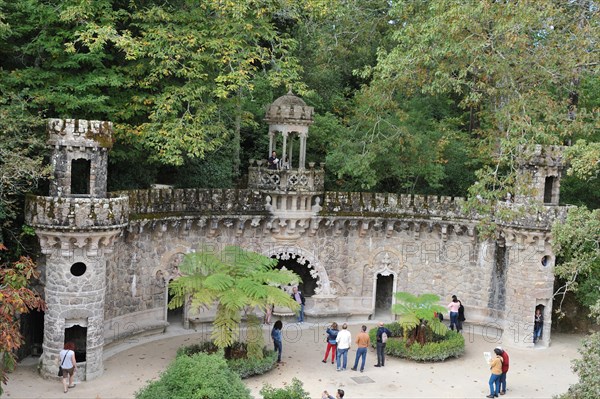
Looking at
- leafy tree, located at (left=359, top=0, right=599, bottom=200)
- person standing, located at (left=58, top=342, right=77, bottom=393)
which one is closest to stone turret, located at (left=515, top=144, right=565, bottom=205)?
leafy tree, located at (left=359, top=0, right=599, bottom=200)

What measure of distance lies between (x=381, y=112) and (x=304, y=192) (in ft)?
16.3

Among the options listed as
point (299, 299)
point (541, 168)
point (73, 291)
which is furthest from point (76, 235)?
point (541, 168)

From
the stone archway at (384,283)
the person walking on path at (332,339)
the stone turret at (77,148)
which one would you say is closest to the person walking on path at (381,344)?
the person walking on path at (332,339)

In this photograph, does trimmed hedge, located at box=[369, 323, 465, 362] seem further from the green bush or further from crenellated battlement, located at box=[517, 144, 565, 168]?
the green bush

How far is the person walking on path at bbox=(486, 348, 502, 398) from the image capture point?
66.6ft

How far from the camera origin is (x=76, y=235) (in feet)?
65.1

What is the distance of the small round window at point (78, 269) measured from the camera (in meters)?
21.0

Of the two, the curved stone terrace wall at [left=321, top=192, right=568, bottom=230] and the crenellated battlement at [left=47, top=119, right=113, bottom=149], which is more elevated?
the crenellated battlement at [left=47, top=119, right=113, bottom=149]

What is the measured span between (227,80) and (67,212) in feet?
21.8

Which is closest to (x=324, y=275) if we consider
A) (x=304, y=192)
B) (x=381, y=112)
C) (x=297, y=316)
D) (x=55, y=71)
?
(x=297, y=316)

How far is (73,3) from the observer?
2142 cm

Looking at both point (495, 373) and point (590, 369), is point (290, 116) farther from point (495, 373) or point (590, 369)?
point (590, 369)

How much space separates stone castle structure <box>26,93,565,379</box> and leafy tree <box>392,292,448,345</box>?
3757mm

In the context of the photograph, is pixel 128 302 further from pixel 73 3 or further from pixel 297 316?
pixel 73 3
